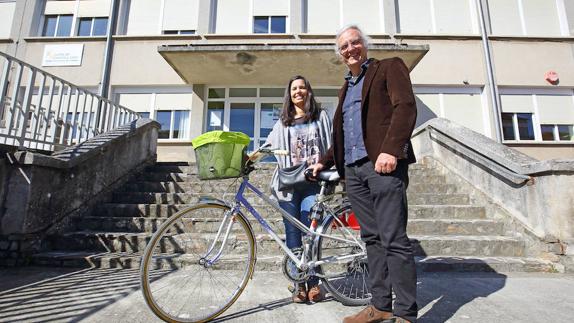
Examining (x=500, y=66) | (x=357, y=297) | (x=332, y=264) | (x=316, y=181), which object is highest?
(x=500, y=66)

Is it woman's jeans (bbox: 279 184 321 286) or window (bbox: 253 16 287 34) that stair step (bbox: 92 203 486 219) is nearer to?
woman's jeans (bbox: 279 184 321 286)

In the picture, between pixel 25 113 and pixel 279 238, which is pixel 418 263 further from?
pixel 25 113

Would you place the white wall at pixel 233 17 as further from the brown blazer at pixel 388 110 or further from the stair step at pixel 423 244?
the brown blazer at pixel 388 110

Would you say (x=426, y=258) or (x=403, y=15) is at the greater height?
(x=403, y=15)

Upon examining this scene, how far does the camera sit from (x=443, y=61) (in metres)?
10.5

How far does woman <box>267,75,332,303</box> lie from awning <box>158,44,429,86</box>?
5.90 m

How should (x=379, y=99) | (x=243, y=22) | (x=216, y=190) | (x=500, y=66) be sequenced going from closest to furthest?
(x=379, y=99) < (x=216, y=190) < (x=500, y=66) < (x=243, y=22)

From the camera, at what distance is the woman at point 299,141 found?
106 inches

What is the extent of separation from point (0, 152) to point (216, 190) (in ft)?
9.14

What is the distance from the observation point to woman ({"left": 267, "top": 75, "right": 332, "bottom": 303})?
2682mm

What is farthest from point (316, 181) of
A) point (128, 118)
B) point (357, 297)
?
point (128, 118)

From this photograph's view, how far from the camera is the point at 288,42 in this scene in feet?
35.0

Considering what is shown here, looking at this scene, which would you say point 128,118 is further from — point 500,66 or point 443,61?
point 500,66

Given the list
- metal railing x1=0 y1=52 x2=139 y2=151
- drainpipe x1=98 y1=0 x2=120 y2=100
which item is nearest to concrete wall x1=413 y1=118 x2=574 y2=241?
metal railing x1=0 y1=52 x2=139 y2=151
